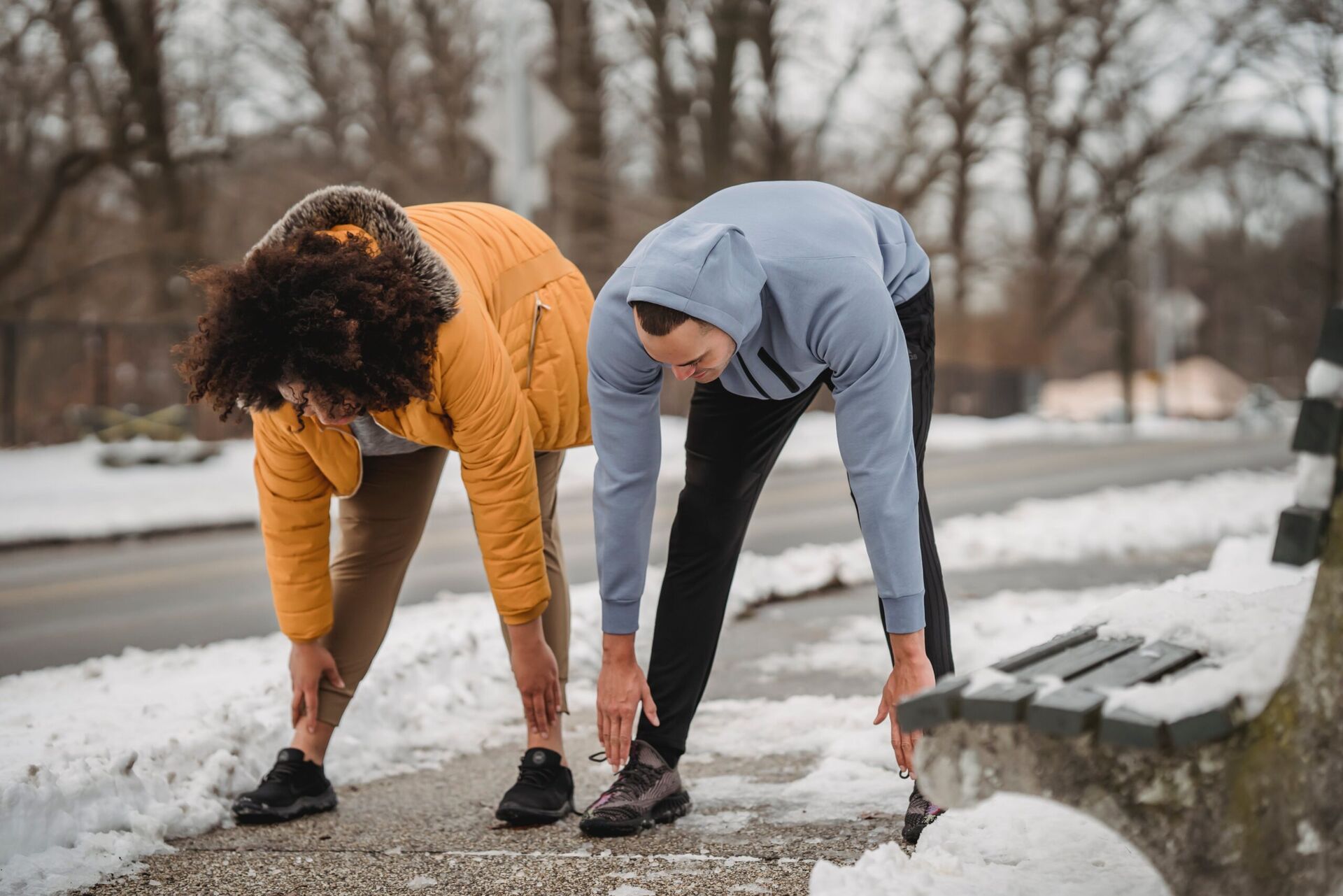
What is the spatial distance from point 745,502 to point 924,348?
0.58 meters

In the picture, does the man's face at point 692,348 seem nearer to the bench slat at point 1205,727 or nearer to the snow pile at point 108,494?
the bench slat at point 1205,727

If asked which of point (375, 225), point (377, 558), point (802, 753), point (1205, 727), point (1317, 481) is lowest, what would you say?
point (802, 753)

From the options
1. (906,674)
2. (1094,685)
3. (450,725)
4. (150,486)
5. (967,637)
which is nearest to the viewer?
(1094,685)

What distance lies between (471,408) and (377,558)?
0.77 meters

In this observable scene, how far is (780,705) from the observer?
4.38m

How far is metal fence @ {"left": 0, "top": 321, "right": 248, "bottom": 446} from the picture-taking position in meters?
17.7

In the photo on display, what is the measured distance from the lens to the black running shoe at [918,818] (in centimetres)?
284

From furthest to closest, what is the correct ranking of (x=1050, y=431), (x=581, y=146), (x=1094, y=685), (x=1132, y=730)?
(x=1050, y=431) → (x=581, y=146) → (x=1094, y=685) → (x=1132, y=730)

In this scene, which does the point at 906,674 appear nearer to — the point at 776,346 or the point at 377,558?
the point at 776,346

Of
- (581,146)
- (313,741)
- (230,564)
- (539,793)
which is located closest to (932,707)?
(539,793)

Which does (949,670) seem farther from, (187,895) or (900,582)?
(187,895)

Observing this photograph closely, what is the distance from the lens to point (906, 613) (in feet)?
8.68

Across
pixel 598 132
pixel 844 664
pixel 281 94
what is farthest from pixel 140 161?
pixel 844 664

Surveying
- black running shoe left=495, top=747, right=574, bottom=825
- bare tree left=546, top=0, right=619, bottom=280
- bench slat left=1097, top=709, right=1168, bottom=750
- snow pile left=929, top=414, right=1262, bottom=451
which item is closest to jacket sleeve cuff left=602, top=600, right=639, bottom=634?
black running shoe left=495, top=747, right=574, bottom=825
